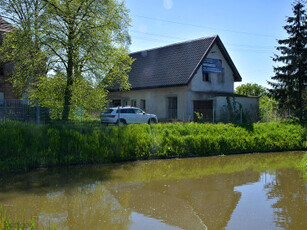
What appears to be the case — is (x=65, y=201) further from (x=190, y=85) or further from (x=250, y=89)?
(x=250, y=89)

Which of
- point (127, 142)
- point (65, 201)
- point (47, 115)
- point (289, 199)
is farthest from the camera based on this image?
point (127, 142)

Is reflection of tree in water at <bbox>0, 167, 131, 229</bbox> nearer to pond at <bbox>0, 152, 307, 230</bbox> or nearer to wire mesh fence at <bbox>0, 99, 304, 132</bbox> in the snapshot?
pond at <bbox>0, 152, 307, 230</bbox>

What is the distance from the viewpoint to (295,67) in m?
22.9

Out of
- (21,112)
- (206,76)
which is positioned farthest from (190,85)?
(21,112)

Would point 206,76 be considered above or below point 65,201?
above

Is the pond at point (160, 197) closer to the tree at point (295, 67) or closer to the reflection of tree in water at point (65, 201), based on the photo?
the reflection of tree in water at point (65, 201)

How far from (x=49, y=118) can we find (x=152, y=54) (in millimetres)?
17687

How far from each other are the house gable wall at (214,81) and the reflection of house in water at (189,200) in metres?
15.0

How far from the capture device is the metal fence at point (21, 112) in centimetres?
1198

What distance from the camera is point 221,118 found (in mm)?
22922

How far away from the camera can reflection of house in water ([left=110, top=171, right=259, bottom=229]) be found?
19.8 ft

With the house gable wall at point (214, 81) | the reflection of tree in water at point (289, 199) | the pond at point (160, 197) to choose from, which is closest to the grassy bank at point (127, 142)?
the pond at point (160, 197)

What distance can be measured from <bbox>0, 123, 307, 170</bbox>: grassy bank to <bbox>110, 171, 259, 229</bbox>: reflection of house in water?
4.12 metres

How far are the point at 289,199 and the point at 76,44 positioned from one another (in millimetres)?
12202
